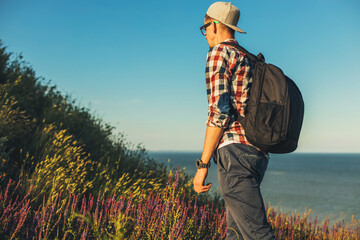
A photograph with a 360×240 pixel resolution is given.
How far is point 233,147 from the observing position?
2029 millimetres

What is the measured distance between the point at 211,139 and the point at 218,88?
367 mm

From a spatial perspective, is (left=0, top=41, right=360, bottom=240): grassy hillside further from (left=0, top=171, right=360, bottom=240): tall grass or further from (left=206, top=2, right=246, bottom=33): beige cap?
(left=206, top=2, right=246, bottom=33): beige cap

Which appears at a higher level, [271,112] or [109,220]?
[271,112]

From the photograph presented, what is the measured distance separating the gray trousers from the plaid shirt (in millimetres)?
91

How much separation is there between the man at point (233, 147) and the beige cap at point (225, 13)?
0.72 feet

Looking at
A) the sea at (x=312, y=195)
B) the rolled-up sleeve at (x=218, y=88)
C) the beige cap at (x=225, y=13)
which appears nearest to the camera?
the rolled-up sleeve at (x=218, y=88)

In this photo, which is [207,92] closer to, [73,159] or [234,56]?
[234,56]

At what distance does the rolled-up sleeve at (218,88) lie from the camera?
1.98m

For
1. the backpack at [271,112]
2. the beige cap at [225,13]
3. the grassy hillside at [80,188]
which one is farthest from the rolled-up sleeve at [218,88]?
the grassy hillside at [80,188]

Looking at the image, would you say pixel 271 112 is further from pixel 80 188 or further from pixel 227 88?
pixel 80 188

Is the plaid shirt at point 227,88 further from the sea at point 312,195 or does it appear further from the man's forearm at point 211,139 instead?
A: the sea at point 312,195

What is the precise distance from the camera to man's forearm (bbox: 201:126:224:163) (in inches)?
78.5

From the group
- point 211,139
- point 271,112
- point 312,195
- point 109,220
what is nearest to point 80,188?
point 109,220

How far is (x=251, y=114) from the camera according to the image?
2070 mm
